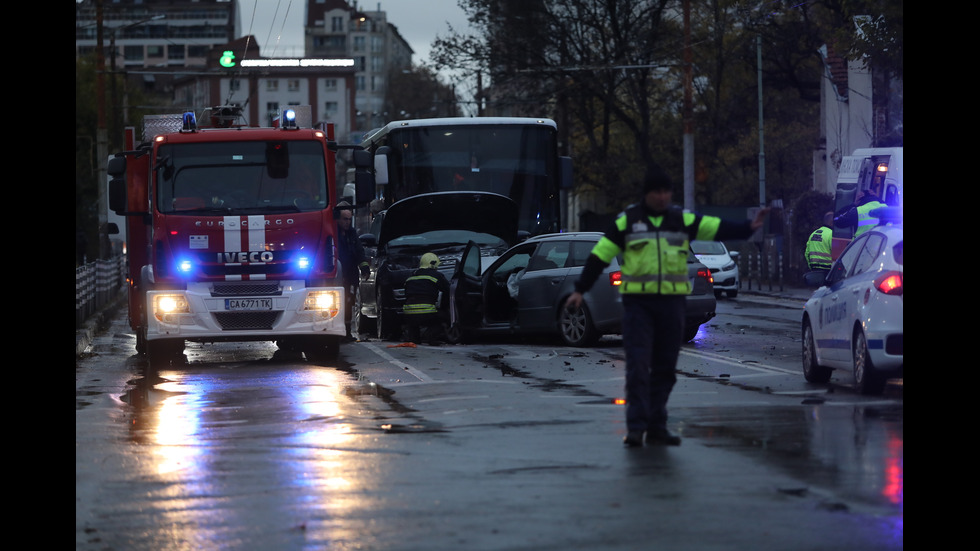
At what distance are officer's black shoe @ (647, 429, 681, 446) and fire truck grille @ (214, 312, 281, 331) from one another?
8404 mm

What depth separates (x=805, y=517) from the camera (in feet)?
23.0

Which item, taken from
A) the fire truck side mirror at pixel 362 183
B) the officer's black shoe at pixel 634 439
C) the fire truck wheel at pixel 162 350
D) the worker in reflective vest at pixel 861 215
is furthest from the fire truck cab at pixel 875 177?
the officer's black shoe at pixel 634 439

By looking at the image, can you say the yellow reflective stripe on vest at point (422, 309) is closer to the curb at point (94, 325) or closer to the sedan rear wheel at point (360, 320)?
the sedan rear wheel at point (360, 320)

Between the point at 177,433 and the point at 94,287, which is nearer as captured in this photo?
the point at 177,433

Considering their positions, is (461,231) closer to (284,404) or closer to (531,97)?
(284,404)

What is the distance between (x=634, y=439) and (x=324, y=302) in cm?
848

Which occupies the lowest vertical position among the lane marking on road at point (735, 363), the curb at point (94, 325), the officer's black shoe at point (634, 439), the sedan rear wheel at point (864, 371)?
the curb at point (94, 325)

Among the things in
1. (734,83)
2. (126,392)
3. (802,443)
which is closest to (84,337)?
(126,392)

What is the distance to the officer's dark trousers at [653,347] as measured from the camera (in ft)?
31.8

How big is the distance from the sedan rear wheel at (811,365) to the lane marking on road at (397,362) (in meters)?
3.52

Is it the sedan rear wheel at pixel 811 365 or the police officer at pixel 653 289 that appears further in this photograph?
the sedan rear wheel at pixel 811 365

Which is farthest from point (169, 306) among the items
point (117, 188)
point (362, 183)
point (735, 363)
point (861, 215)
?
point (861, 215)

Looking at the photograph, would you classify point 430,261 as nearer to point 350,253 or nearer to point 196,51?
point 350,253

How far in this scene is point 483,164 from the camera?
2506cm
